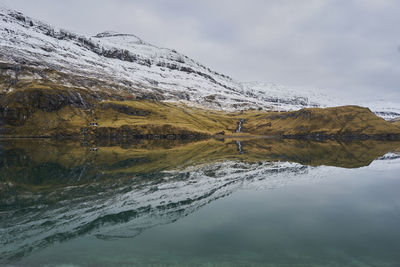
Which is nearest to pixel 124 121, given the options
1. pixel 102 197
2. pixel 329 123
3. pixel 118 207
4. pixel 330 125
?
pixel 330 125

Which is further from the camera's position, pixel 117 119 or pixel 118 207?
pixel 117 119

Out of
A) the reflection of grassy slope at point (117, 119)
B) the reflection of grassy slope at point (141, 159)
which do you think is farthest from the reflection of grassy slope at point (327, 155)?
the reflection of grassy slope at point (117, 119)

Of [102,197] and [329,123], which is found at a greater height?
[329,123]

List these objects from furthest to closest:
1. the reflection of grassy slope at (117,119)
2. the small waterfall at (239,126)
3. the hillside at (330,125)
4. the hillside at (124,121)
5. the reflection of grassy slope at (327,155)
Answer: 1. the small waterfall at (239,126)
2. the hillside at (330,125)
3. the reflection of grassy slope at (117,119)
4. the hillside at (124,121)
5. the reflection of grassy slope at (327,155)

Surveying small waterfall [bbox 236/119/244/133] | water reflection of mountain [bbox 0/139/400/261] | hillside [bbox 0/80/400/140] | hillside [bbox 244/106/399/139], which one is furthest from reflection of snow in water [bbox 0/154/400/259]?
small waterfall [bbox 236/119/244/133]

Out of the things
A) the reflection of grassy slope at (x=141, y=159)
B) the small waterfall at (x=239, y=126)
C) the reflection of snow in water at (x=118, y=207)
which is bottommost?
the reflection of snow in water at (x=118, y=207)

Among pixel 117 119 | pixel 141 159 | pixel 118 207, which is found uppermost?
pixel 117 119

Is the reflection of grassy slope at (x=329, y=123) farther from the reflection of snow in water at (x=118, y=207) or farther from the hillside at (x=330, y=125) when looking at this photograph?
the reflection of snow in water at (x=118, y=207)

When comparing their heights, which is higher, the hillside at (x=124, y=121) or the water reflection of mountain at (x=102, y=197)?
the hillside at (x=124, y=121)

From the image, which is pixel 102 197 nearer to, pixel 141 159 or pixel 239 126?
pixel 141 159

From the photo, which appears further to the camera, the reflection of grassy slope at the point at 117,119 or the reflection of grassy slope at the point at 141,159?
the reflection of grassy slope at the point at 117,119

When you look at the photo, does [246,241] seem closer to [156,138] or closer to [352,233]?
[352,233]

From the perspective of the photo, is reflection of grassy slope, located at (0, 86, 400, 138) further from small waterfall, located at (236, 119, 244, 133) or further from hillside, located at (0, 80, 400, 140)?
small waterfall, located at (236, 119, 244, 133)

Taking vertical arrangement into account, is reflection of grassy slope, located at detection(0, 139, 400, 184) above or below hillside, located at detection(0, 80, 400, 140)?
below
